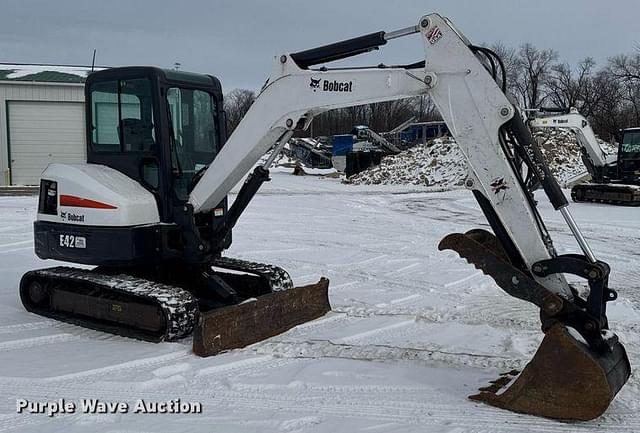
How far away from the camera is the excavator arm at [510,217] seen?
4.23 metres

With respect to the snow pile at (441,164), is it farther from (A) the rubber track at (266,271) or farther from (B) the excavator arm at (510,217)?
(B) the excavator arm at (510,217)

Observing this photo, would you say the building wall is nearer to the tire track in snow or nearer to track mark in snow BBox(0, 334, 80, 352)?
track mark in snow BBox(0, 334, 80, 352)

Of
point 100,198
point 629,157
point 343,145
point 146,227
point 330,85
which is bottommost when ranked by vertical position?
point 146,227

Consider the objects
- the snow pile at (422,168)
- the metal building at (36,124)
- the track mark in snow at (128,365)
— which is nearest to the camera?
the track mark in snow at (128,365)

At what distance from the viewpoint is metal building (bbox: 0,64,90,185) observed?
27000 millimetres

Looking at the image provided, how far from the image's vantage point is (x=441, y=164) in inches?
1243

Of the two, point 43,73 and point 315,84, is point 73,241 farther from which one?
point 43,73

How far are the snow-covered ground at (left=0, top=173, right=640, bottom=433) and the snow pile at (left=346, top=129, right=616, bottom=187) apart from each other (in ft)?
66.9

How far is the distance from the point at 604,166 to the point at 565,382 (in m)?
18.7

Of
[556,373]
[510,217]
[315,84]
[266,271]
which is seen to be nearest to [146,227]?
[266,271]

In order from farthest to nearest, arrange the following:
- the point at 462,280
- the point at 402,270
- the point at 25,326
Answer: the point at 402,270
the point at 462,280
the point at 25,326

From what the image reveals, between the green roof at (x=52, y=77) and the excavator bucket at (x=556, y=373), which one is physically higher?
the green roof at (x=52, y=77)

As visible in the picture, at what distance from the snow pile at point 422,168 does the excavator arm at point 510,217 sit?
24519 mm

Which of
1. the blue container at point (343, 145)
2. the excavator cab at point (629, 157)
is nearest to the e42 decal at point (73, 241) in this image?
the excavator cab at point (629, 157)
